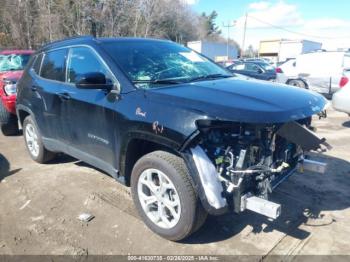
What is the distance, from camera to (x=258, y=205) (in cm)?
266

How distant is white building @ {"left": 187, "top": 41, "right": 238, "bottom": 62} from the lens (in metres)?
43.5

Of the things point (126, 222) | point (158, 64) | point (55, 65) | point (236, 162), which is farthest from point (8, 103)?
point (236, 162)

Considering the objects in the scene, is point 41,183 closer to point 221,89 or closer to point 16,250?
point 16,250

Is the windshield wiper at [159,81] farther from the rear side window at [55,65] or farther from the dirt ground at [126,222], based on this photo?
the dirt ground at [126,222]

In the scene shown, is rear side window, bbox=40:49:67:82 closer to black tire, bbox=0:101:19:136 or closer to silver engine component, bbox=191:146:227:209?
silver engine component, bbox=191:146:227:209

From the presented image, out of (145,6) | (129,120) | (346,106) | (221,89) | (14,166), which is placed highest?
(145,6)

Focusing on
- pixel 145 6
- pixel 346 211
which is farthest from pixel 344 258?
pixel 145 6

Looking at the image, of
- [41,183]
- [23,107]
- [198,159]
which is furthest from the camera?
[23,107]

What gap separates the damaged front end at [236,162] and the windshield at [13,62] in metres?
7.15

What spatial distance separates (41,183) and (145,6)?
88.0 ft

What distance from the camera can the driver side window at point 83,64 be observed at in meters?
3.45

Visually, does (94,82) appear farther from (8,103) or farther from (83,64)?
(8,103)

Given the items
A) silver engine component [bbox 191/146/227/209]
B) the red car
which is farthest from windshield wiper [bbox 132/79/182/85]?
the red car

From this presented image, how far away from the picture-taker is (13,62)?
329 inches
